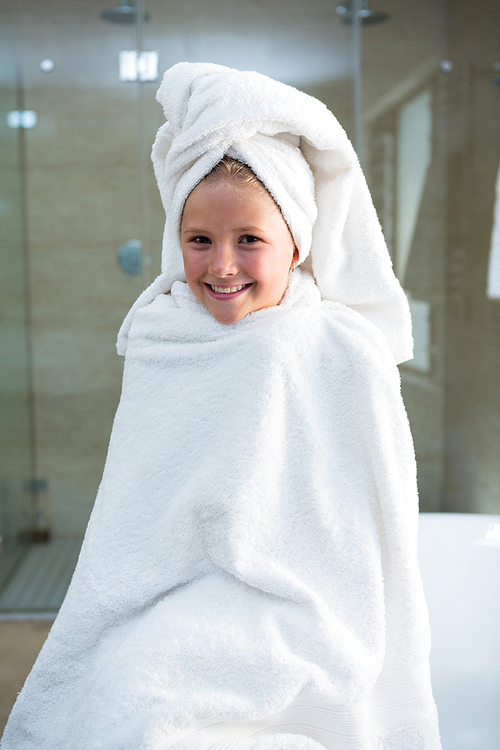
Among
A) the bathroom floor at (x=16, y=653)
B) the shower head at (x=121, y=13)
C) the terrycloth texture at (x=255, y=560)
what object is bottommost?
the bathroom floor at (x=16, y=653)

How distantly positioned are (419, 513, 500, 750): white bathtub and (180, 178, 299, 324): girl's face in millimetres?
764

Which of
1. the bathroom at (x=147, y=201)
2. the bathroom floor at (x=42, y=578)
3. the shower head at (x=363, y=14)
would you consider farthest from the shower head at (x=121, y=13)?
the bathroom floor at (x=42, y=578)

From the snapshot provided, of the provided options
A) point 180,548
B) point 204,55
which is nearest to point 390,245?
point 204,55

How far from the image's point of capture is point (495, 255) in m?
1.88

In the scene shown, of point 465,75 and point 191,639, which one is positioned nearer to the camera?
point 191,639

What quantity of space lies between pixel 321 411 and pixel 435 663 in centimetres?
76

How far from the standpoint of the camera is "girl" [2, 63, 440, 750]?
664mm

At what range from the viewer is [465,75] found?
2.00m

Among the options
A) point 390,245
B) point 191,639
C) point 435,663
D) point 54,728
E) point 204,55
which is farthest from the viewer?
point 390,245

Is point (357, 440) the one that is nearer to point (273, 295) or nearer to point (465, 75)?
point (273, 295)

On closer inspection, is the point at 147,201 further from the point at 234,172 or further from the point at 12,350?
the point at 234,172

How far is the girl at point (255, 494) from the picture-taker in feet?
2.18

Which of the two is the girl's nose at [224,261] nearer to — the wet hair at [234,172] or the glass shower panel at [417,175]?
the wet hair at [234,172]

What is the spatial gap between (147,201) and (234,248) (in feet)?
4.49
